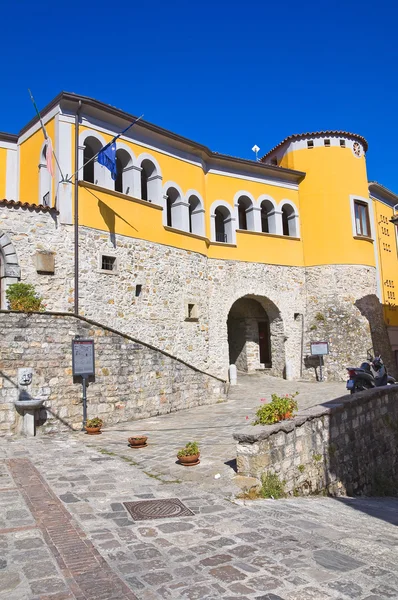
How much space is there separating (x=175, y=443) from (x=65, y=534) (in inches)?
173

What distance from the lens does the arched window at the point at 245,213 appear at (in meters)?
20.5

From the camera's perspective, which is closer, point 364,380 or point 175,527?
point 175,527

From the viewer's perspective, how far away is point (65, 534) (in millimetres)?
4273

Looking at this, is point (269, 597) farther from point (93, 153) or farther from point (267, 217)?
point (267, 217)

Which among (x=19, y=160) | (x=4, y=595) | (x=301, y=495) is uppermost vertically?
(x=19, y=160)

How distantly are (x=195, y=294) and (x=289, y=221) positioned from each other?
7.21 metres

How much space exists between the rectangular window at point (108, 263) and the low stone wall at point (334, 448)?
773 centimetres

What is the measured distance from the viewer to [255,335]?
2127cm

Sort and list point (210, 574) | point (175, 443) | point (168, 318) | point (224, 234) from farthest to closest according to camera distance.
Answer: point (224, 234)
point (168, 318)
point (175, 443)
point (210, 574)

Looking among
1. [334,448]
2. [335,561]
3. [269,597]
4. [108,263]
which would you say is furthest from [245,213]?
[269,597]

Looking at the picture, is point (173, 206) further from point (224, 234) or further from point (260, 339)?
point (260, 339)

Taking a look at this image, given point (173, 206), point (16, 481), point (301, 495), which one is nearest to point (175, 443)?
point (301, 495)

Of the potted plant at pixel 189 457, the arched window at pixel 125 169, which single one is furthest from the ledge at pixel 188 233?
the potted plant at pixel 189 457

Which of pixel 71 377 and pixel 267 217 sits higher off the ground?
pixel 267 217
